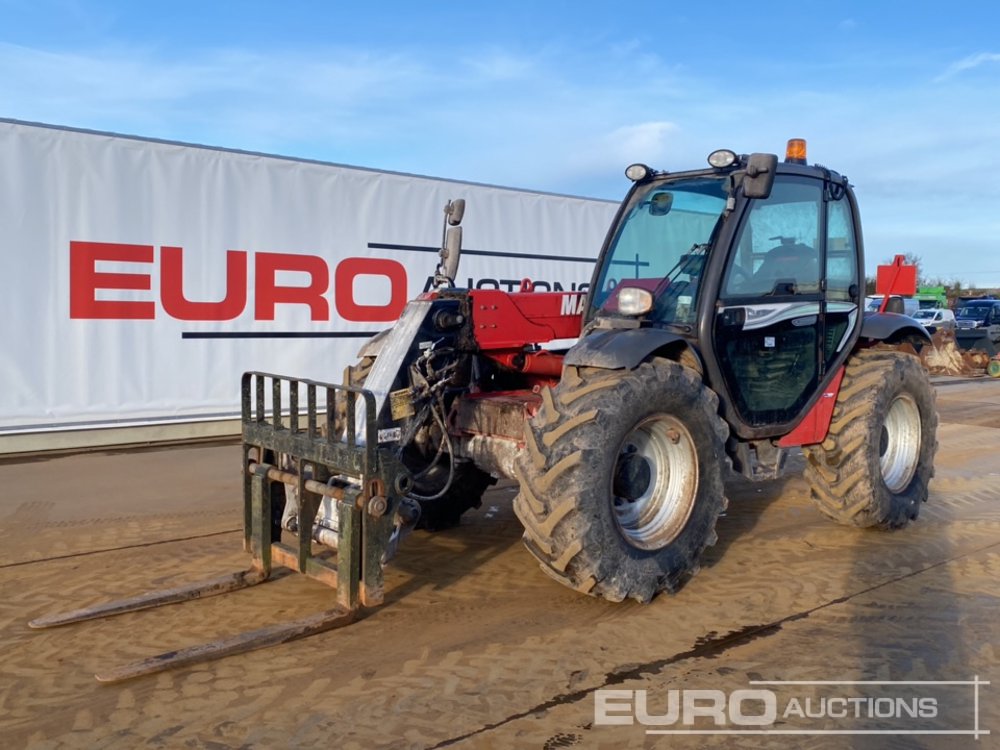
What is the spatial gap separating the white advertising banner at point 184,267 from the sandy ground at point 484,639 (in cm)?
265

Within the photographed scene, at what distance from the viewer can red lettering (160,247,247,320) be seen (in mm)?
9172

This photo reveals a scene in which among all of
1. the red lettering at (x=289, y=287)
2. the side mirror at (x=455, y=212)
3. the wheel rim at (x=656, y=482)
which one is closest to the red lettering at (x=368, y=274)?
the red lettering at (x=289, y=287)

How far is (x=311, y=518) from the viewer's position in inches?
171

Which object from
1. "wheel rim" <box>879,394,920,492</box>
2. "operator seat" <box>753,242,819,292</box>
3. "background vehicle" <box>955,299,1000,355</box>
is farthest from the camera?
"background vehicle" <box>955,299,1000,355</box>

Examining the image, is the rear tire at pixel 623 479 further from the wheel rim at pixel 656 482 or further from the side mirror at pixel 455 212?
the side mirror at pixel 455 212

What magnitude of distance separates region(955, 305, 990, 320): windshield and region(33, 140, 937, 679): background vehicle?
24613mm

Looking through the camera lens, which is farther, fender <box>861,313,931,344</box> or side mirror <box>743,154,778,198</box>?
fender <box>861,313,931,344</box>

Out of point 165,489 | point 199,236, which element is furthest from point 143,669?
point 199,236

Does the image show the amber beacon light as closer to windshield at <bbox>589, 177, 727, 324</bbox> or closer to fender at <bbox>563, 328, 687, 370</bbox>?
windshield at <bbox>589, 177, 727, 324</bbox>

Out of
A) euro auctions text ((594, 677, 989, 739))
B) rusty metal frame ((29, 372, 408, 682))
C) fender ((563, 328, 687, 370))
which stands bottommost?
euro auctions text ((594, 677, 989, 739))

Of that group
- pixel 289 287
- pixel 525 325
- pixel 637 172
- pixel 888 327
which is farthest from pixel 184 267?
pixel 888 327

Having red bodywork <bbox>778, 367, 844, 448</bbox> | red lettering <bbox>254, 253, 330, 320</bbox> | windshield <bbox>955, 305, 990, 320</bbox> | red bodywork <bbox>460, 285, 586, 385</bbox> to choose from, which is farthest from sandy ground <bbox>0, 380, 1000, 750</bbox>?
windshield <bbox>955, 305, 990, 320</bbox>

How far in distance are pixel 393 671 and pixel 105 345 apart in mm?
6369

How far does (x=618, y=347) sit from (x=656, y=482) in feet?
2.81
